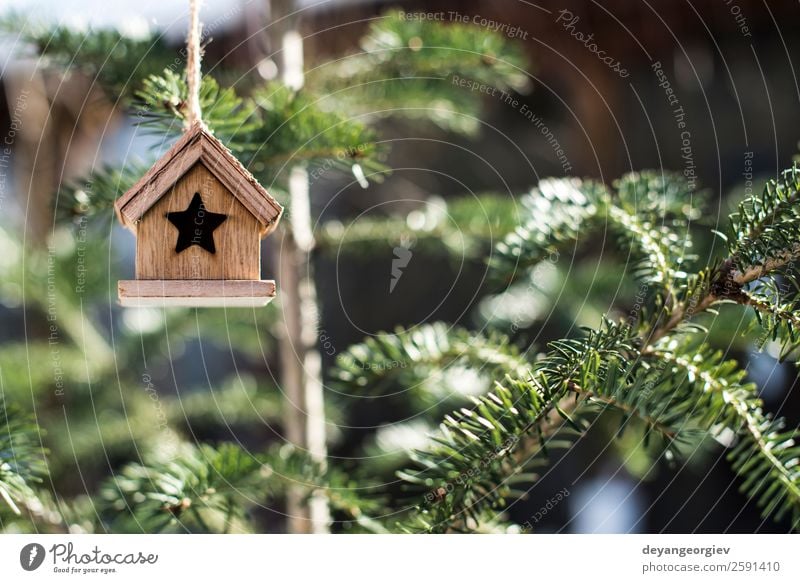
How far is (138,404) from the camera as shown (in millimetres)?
840

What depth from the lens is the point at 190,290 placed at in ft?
1.26

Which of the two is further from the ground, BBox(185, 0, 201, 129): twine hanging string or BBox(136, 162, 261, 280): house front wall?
BBox(185, 0, 201, 129): twine hanging string

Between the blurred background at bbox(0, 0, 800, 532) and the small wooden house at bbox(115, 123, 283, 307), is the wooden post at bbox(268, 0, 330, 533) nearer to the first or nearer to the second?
the blurred background at bbox(0, 0, 800, 532)

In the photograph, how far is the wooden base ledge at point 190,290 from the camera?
379 millimetres

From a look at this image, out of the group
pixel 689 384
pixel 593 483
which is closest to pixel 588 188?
pixel 689 384

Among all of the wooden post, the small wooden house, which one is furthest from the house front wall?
the wooden post

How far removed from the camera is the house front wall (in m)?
0.39

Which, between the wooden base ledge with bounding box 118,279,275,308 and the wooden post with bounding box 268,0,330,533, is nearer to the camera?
the wooden base ledge with bounding box 118,279,275,308

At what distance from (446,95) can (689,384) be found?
365 millimetres

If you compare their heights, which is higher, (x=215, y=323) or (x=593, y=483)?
(x=215, y=323)

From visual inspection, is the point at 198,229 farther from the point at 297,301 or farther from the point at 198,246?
the point at 297,301
